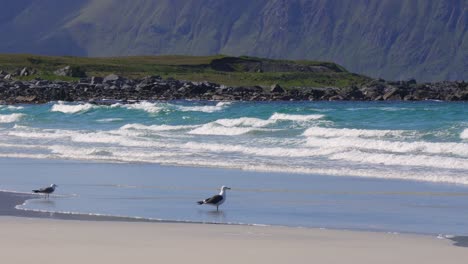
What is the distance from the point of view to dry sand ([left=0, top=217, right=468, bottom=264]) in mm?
12812

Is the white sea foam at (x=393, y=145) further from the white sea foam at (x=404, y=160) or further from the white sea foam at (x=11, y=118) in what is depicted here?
the white sea foam at (x=11, y=118)

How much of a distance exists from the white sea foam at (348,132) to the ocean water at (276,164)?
0.14 feet

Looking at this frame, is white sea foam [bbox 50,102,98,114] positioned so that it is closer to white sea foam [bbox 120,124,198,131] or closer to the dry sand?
white sea foam [bbox 120,124,198,131]

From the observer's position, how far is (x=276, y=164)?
26.4 metres

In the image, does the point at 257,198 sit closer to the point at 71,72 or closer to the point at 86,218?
the point at 86,218

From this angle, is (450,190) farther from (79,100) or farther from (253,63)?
(253,63)

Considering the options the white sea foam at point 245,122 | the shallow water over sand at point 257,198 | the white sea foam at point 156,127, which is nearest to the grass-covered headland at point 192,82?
the white sea foam at point 156,127

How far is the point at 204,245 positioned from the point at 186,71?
112 metres

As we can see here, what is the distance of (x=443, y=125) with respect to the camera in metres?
38.2

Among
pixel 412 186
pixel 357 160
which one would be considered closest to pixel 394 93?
pixel 357 160

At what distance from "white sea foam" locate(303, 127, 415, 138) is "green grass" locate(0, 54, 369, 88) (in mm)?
64743

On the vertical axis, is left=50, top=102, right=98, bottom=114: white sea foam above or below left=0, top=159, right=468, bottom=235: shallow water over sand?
above

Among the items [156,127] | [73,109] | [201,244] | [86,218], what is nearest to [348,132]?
[156,127]

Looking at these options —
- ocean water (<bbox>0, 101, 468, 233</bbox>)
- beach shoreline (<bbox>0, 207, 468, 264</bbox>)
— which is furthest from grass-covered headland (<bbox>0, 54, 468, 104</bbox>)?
beach shoreline (<bbox>0, 207, 468, 264</bbox>)
